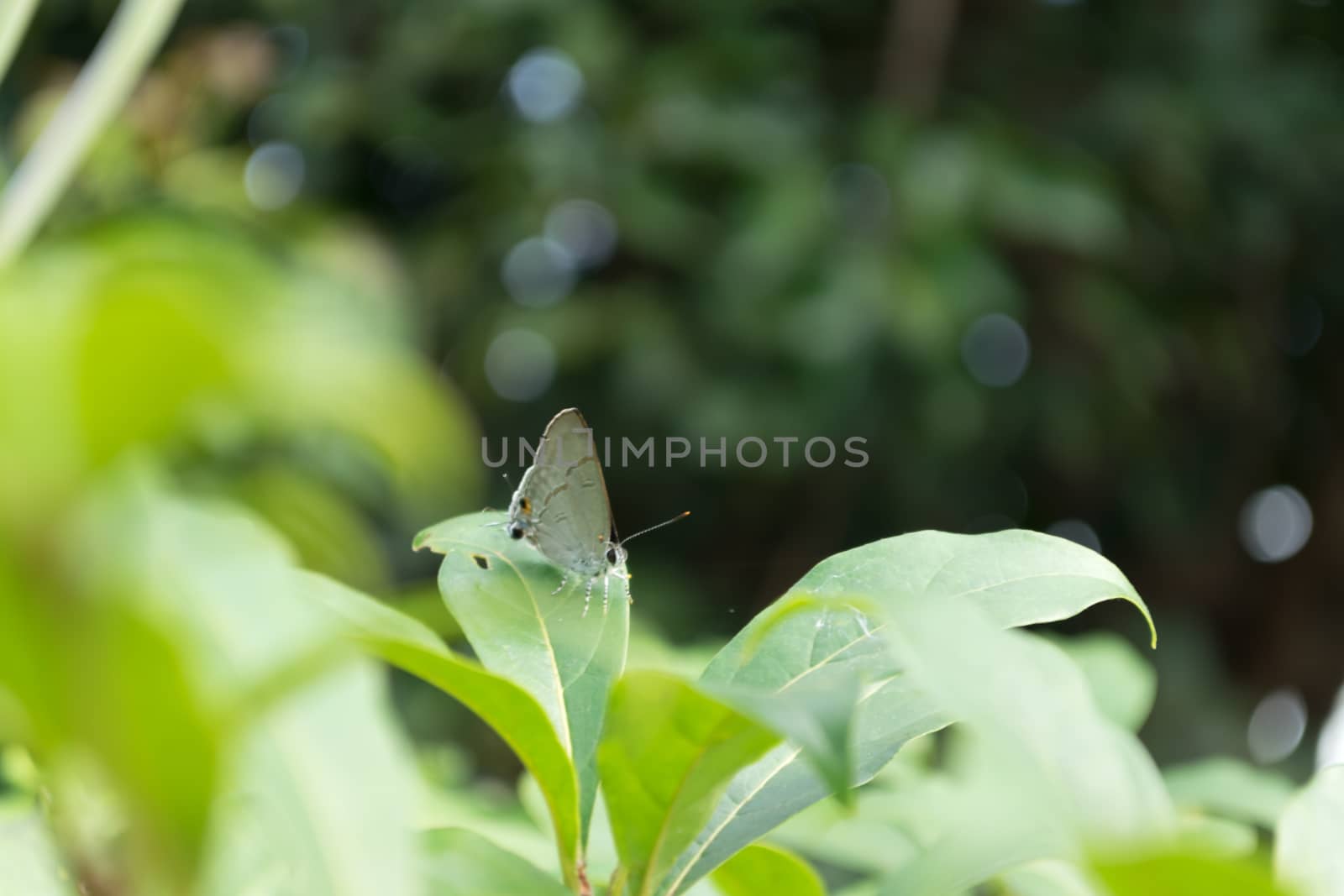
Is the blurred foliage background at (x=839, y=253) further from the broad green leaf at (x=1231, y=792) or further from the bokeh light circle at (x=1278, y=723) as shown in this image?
the broad green leaf at (x=1231, y=792)

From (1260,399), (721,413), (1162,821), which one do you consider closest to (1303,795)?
(1162,821)

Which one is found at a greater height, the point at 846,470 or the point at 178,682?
the point at 178,682

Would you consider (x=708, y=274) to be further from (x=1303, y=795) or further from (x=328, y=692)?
(x=328, y=692)

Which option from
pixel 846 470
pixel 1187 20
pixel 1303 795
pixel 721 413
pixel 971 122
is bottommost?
pixel 846 470

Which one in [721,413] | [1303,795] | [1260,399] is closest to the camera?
[1303,795]

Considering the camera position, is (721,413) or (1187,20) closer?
(721,413)

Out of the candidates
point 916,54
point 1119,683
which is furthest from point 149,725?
point 916,54

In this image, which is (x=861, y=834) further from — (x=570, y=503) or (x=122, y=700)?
(x=122, y=700)
